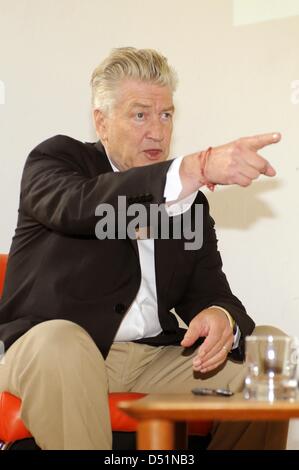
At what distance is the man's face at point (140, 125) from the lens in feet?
7.75

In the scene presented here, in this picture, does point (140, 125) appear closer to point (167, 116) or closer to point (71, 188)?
point (167, 116)

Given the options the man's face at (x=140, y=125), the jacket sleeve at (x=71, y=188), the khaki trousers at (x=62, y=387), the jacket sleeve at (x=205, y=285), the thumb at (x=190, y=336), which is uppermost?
the man's face at (x=140, y=125)

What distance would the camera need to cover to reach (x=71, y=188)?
6.40ft

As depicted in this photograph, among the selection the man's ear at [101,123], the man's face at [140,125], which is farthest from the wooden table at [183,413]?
the man's ear at [101,123]

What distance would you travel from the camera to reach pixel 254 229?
118 inches

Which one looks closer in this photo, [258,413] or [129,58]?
[258,413]

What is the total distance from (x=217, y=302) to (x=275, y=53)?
41.5 inches

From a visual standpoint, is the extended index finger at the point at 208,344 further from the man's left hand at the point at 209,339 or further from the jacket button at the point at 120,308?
the jacket button at the point at 120,308

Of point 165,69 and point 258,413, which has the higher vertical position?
point 165,69

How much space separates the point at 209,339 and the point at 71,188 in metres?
0.50

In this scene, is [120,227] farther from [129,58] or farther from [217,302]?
[129,58]

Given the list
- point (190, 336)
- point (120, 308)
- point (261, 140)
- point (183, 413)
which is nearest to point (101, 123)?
point (120, 308)

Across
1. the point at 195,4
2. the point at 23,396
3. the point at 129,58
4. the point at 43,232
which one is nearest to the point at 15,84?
the point at 195,4

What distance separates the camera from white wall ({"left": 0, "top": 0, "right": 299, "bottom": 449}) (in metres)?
2.93
